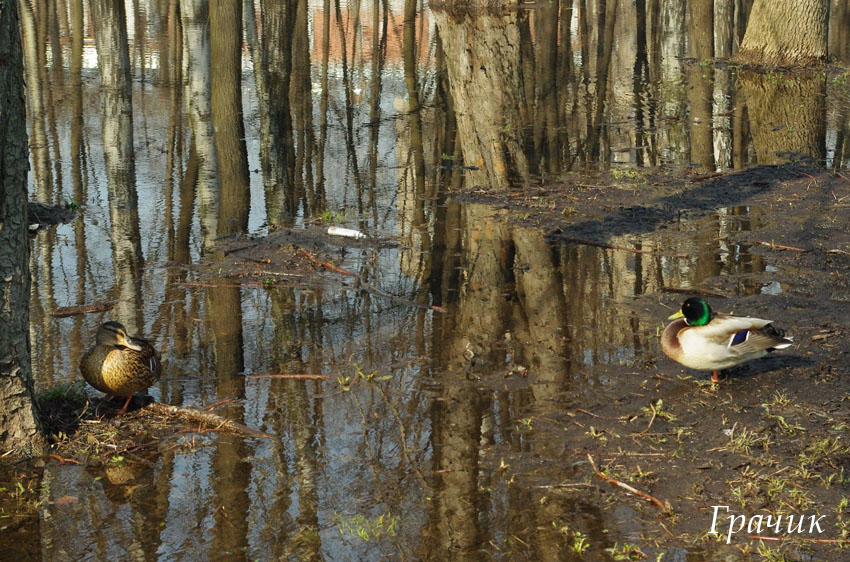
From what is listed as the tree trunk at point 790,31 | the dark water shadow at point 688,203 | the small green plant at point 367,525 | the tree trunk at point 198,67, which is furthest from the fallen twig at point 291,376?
the tree trunk at point 790,31

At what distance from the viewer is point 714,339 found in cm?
549

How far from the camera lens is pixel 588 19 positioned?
2914cm

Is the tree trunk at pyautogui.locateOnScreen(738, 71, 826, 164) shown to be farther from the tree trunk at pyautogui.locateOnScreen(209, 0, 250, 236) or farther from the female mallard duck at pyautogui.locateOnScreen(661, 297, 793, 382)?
the tree trunk at pyautogui.locateOnScreen(209, 0, 250, 236)

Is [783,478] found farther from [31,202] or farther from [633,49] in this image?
[633,49]

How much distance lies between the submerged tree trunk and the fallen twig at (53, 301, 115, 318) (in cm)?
217

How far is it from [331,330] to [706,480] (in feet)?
10.1

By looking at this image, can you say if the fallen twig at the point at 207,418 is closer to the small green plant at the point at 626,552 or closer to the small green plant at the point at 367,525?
the small green plant at the point at 367,525

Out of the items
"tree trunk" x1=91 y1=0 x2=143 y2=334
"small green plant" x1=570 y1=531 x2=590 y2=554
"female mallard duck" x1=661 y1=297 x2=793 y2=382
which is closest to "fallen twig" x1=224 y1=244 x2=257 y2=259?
"tree trunk" x1=91 y1=0 x2=143 y2=334

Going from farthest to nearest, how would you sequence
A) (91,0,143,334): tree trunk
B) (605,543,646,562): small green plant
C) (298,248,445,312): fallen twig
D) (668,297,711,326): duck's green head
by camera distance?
(91,0,143,334): tree trunk < (298,248,445,312): fallen twig < (668,297,711,326): duck's green head < (605,543,646,562): small green plant

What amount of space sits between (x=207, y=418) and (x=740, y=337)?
312cm

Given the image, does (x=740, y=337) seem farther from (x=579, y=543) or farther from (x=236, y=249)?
(x=236, y=249)

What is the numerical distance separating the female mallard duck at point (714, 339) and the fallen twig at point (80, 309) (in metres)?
4.23

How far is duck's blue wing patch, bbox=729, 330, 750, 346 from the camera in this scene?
5523 millimetres

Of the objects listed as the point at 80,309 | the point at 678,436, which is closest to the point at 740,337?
the point at 678,436
